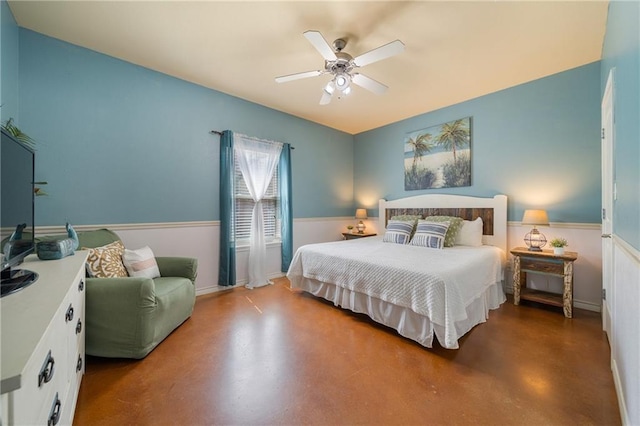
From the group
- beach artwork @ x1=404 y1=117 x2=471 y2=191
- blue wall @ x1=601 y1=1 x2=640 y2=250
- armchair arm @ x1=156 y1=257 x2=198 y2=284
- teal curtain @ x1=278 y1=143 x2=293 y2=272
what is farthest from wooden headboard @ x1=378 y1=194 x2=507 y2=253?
armchair arm @ x1=156 y1=257 x2=198 y2=284

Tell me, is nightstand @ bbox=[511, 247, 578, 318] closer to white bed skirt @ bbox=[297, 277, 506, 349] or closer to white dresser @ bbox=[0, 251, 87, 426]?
white bed skirt @ bbox=[297, 277, 506, 349]

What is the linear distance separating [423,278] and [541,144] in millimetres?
2546

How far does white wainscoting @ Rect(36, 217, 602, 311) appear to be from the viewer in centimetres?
274

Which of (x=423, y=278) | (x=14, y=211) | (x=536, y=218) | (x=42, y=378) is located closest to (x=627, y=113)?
(x=423, y=278)

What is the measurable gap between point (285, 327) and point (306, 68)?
2794 mm

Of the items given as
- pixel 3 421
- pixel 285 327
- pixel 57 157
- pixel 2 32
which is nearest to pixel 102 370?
pixel 285 327

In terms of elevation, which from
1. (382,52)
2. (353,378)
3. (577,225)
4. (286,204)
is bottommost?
(353,378)

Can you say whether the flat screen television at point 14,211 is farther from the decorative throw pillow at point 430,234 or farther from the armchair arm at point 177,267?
the decorative throw pillow at point 430,234

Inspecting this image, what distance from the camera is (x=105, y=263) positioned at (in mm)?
2086

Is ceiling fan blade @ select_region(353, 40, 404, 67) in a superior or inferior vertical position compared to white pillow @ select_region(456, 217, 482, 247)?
superior

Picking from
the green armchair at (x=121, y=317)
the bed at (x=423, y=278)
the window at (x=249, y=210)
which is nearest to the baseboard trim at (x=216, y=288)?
the window at (x=249, y=210)

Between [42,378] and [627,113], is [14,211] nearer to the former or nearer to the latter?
[42,378]

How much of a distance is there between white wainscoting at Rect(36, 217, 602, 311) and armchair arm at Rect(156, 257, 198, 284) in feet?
1.61

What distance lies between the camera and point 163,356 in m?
1.96
